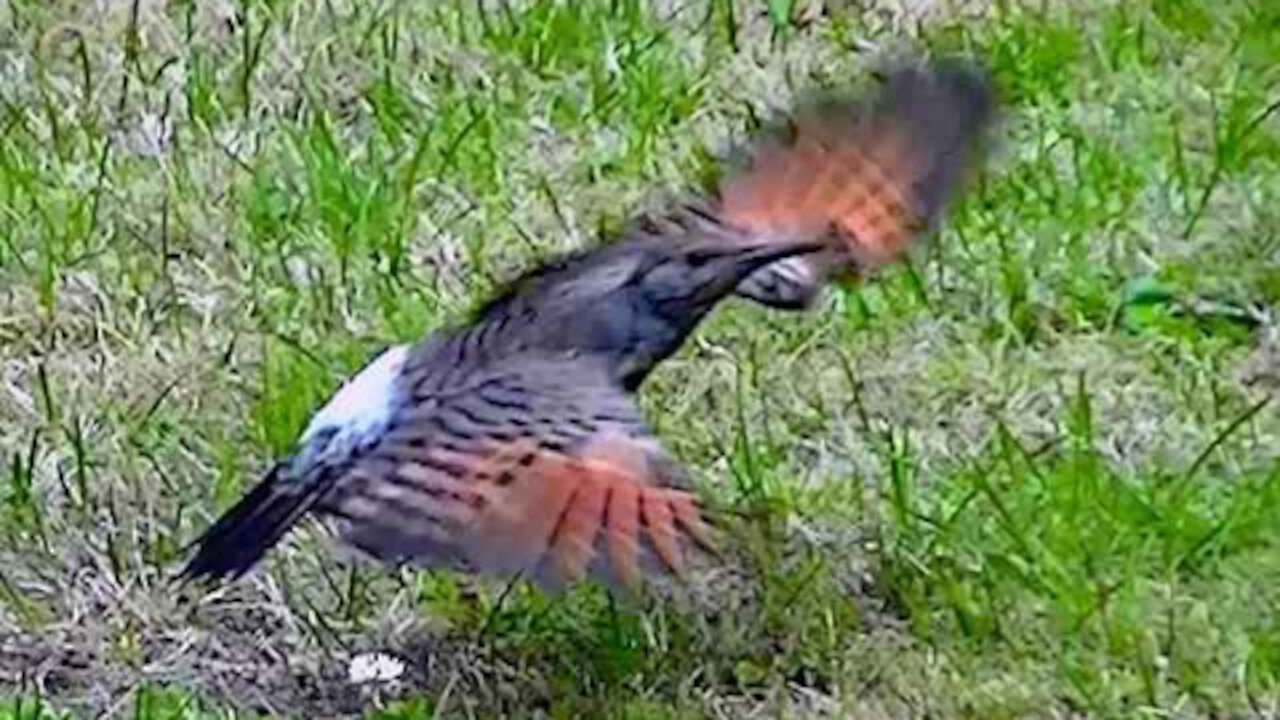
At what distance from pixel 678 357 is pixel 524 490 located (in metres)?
1.40

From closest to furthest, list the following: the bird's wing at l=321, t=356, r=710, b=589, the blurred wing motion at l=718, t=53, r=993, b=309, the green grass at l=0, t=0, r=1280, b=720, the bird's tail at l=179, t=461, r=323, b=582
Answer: the bird's wing at l=321, t=356, r=710, b=589, the bird's tail at l=179, t=461, r=323, b=582, the green grass at l=0, t=0, r=1280, b=720, the blurred wing motion at l=718, t=53, r=993, b=309

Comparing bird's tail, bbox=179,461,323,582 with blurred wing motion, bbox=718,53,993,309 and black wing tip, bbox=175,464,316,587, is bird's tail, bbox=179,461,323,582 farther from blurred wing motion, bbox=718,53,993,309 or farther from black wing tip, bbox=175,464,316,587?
blurred wing motion, bbox=718,53,993,309

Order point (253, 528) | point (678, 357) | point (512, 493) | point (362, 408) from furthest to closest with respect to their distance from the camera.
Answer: point (678, 357)
point (362, 408)
point (253, 528)
point (512, 493)

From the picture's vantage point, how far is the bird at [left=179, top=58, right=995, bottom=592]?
4148mm

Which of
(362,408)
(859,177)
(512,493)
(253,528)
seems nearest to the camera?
(512,493)

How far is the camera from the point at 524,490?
4.21 meters

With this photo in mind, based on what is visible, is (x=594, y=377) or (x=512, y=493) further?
(x=594, y=377)

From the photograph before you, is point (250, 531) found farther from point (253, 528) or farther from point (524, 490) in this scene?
point (524, 490)

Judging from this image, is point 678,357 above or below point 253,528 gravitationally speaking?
below

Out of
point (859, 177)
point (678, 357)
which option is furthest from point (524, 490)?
point (678, 357)

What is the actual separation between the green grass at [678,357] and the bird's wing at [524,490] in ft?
1.19

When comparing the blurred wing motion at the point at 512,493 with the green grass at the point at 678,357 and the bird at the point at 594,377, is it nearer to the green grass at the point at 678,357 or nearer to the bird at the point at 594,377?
the bird at the point at 594,377

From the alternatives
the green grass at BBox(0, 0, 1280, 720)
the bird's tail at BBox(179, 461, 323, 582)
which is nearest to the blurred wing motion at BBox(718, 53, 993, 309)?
the green grass at BBox(0, 0, 1280, 720)

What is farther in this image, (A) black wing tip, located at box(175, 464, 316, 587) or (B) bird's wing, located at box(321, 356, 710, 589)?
(A) black wing tip, located at box(175, 464, 316, 587)
